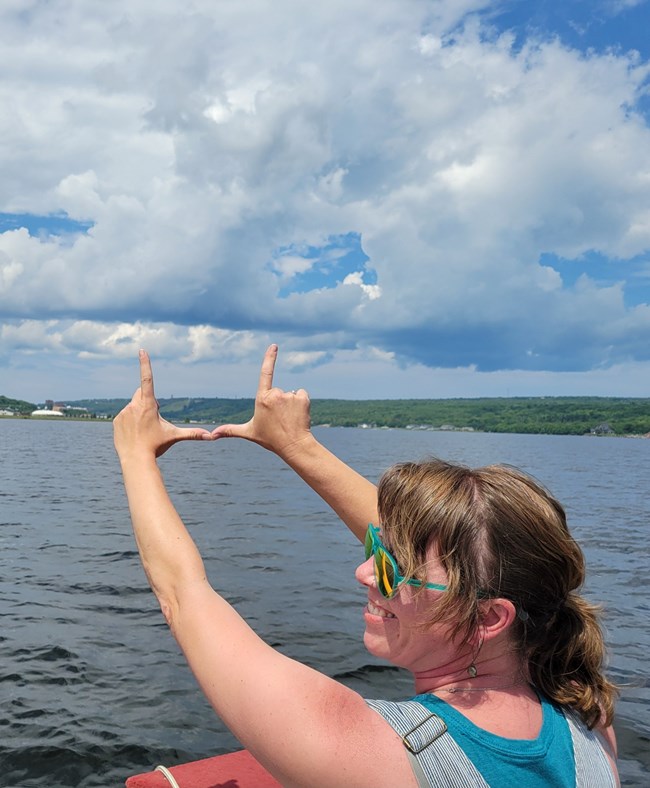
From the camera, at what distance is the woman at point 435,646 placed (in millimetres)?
2137

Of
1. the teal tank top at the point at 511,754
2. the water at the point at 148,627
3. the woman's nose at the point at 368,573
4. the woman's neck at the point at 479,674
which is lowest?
the water at the point at 148,627

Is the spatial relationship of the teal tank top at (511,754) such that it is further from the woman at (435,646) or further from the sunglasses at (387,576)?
the sunglasses at (387,576)

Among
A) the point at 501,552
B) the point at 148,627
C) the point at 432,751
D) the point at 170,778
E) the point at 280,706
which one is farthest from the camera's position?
the point at 148,627

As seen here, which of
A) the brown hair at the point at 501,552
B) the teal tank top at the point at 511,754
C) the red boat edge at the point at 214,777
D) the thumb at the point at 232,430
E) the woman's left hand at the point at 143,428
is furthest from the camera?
the red boat edge at the point at 214,777

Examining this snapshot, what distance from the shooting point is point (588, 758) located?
8.43 ft

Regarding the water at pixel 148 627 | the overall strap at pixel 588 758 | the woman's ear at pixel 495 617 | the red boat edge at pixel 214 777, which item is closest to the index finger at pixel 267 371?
the woman's ear at pixel 495 617

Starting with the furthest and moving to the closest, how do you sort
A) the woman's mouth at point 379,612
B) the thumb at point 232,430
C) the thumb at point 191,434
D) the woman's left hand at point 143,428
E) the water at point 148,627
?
the water at point 148,627 < the thumb at point 232,430 < the thumb at point 191,434 < the woman's left hand at point 143,428 < the woman's mouth at point 379,612

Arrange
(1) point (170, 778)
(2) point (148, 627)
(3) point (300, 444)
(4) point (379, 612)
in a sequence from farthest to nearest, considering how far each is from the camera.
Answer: (2) point (148, 627), (1) point (170, 778), (3) point (300, 444), (4) point (379, 612)

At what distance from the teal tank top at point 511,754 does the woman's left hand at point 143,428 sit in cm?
143

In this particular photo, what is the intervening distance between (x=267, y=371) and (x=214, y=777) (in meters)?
3.17

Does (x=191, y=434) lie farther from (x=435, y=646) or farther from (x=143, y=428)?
(x=435, y=646)

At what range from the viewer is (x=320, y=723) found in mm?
2094

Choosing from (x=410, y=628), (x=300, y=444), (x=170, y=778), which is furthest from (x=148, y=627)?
(x=410, y=628)

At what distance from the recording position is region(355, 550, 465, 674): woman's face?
2555 millimetres
